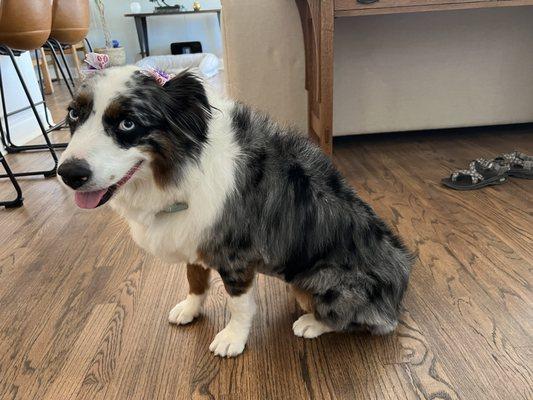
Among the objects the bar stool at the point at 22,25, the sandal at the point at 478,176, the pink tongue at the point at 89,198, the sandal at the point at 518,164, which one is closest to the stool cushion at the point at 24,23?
the bar stool at the point at 22,25

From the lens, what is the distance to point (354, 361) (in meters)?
1.20

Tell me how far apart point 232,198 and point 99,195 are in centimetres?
33

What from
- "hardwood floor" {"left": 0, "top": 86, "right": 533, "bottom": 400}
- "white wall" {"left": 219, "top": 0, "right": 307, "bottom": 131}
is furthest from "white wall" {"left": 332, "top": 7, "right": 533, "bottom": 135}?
"hardwood floor" {"left": 0, "top": 86, "right": 533, "bottom": 400}

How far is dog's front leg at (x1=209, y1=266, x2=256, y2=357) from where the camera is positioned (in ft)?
3.90

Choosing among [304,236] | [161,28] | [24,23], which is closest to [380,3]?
[304,236]

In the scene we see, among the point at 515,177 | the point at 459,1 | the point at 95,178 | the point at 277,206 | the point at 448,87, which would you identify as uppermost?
the point at 459,1

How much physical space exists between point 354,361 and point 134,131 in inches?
34.1

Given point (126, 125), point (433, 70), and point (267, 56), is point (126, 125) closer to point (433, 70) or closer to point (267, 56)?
point (267, 56)

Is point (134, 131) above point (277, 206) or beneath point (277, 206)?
above

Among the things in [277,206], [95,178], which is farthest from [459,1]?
[95,178]

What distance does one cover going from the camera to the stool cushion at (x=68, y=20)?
3.24 m

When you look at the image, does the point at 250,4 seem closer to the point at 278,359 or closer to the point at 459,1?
the point at 459,1

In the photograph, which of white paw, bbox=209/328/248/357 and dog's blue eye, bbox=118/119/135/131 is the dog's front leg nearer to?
white paw, bbox=209/328/248/357

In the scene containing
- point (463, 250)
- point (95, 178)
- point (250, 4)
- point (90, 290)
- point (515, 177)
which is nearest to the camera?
point (95, 178)
